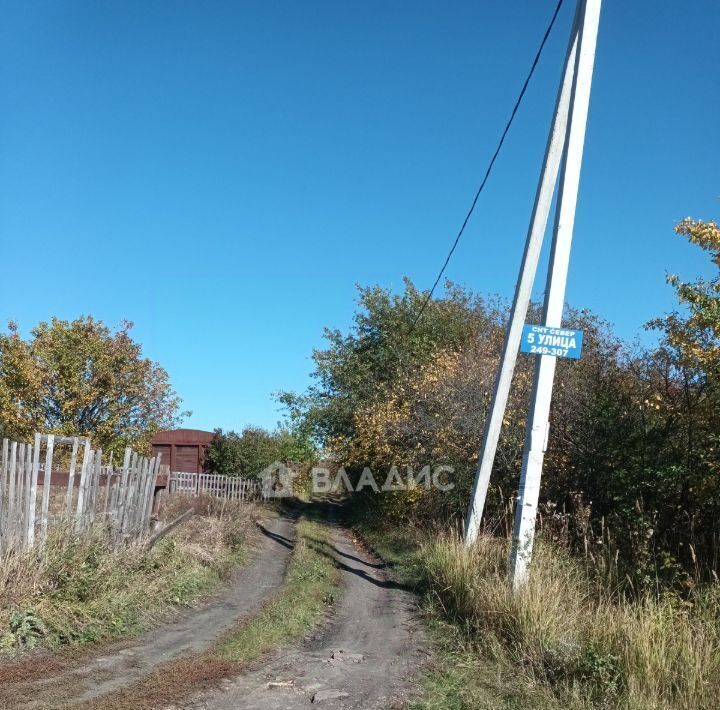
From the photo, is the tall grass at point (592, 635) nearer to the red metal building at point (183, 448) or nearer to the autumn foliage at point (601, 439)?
the autumn foliage at point (601, 439)

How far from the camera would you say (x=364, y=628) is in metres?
8.35

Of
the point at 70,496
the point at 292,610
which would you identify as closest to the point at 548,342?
the point at 292,610

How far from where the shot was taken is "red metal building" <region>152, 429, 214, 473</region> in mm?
31453

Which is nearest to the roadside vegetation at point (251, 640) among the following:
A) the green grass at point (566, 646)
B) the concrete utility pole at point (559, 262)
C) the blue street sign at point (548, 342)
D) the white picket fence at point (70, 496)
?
the green grass at point (566, 646)

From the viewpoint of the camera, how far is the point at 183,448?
31.9 meters

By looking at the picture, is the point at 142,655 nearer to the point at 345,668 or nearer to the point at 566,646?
the point at 345,668

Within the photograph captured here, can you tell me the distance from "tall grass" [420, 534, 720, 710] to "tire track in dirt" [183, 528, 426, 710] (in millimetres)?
705

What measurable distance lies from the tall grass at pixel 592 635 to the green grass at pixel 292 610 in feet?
5.76

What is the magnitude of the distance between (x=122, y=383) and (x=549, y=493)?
16.9m

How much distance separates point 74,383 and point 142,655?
17618mm

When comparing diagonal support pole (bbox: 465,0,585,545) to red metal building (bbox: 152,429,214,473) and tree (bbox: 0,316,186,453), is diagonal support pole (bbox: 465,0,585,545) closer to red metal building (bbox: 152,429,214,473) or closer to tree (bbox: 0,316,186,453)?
tree (bbox: 0,316,186,453)

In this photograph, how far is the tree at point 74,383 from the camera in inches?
898

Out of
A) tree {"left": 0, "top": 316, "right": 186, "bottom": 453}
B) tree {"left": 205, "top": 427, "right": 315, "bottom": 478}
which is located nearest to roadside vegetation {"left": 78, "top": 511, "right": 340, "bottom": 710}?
tree {"left": 0, "top": 316, "right": 186, "bottom": 453}

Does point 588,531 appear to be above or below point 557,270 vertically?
below
